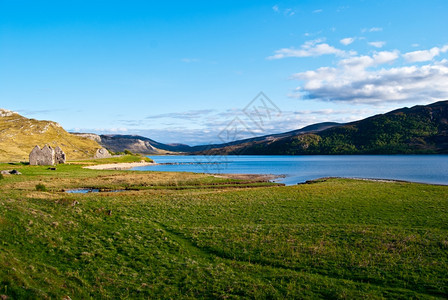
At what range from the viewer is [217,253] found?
19797mm

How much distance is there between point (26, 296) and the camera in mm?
11609

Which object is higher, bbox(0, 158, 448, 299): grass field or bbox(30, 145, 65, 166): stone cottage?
bbox(30, 145, 65, 166): stone cottage

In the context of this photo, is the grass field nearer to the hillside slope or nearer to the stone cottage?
the stone cottage

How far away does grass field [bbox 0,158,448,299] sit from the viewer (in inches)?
563

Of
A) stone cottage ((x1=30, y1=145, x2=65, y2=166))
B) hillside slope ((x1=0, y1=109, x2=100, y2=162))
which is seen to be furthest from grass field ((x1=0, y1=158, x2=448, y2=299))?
hillside slope ((x1=0, y1=109, x2=100, y2=162))

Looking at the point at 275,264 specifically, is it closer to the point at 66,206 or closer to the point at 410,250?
the point at 410,250

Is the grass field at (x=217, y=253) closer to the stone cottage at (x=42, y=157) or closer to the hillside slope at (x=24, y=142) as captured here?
the stone cottage at (x=42, y=157)

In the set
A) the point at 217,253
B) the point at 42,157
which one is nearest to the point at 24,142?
the point at 42,157

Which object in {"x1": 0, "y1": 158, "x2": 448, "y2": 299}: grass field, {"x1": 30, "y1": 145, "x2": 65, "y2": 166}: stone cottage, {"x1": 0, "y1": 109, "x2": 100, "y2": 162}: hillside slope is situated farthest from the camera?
{"x1": 0, "y1": 109, "x2": 100, "y2": 162}: hillside slope

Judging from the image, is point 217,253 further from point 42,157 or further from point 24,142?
point 24,142

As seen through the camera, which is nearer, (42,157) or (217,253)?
(217,253)

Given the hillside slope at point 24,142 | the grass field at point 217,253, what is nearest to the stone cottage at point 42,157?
the hillside slope at point 24,142

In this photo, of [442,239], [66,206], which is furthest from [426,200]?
[66,206]

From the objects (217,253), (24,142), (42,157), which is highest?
(24,142)
